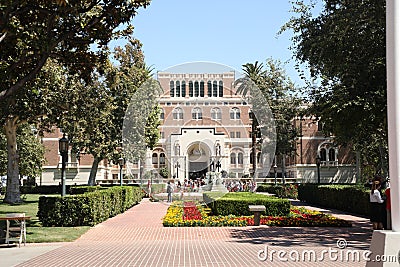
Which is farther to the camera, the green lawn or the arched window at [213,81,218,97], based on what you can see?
the arched window at [213,81,218,97]

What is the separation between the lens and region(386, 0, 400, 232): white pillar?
690 centimetres

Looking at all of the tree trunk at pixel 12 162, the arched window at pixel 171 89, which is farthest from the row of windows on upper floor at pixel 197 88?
the tree trunk at pixel 12 162

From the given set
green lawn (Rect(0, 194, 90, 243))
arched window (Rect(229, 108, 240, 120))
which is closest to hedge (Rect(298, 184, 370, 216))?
arched window (Rect(229, 108, 240, 120))

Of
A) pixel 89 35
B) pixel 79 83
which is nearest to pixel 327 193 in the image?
pixel 79 83

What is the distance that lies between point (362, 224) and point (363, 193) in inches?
173

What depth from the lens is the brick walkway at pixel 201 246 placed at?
37.5 ft

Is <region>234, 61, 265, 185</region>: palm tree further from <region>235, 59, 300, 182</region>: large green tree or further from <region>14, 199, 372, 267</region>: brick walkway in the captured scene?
<region>14, 199, 372, 267</region>: brick walkway

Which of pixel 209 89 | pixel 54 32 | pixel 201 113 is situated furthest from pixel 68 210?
pixel 201 113

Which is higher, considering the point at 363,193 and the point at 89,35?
the point at 89,35

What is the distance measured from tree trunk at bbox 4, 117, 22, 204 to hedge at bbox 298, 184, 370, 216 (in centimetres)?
1991

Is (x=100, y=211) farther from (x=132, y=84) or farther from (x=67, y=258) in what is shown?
(x=132, y=84)

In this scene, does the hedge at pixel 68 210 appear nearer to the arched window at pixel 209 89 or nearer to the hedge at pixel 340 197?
the arched window at pixel 209 89

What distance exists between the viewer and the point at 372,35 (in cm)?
1792

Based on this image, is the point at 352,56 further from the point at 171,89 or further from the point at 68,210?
the point at 68,210
